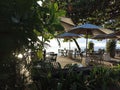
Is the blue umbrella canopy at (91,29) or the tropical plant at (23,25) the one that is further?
the blue umbrella canopy at (91,29)

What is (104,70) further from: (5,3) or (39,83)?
(5,3)

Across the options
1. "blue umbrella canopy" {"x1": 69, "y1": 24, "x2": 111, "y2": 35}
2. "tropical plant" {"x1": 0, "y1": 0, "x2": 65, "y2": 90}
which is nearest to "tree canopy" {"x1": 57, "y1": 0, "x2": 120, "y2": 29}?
"blue umbrella canopy" {"x1": 69, "y1": 24, "x2": 111, "y2": 35}

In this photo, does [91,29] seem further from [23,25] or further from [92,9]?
[23,25]

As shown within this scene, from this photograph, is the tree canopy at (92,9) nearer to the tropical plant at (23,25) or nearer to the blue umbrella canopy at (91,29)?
the blue umbrella canopy at (91,29)

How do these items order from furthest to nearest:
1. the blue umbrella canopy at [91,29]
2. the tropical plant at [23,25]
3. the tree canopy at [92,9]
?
the tree canopy at [92,9] → the blue umbrella canopy at [91,29] → the tropical plant at [23,25]

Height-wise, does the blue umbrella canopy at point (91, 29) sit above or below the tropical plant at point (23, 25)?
above

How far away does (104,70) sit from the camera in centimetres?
909

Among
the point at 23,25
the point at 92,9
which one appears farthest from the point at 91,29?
the point at 23,25

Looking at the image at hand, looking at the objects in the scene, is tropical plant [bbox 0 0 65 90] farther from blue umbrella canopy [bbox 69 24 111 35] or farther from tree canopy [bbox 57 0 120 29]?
tree canopy [bbox 57 0 120 29]

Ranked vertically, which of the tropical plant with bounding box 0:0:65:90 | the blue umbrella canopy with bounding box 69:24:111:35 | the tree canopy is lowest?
the tropical plant with bounding box 0:0:65:90

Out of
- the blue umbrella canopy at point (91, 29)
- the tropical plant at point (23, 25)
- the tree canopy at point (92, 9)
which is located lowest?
the tropical plant at point (23, 25)

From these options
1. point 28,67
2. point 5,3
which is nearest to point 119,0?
point 28,67

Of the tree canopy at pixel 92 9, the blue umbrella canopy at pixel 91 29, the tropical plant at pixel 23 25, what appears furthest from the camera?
the tree canopy at pixel 92 9

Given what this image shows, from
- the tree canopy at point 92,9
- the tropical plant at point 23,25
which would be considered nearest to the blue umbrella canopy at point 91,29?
the tree canopy at point 92,9
